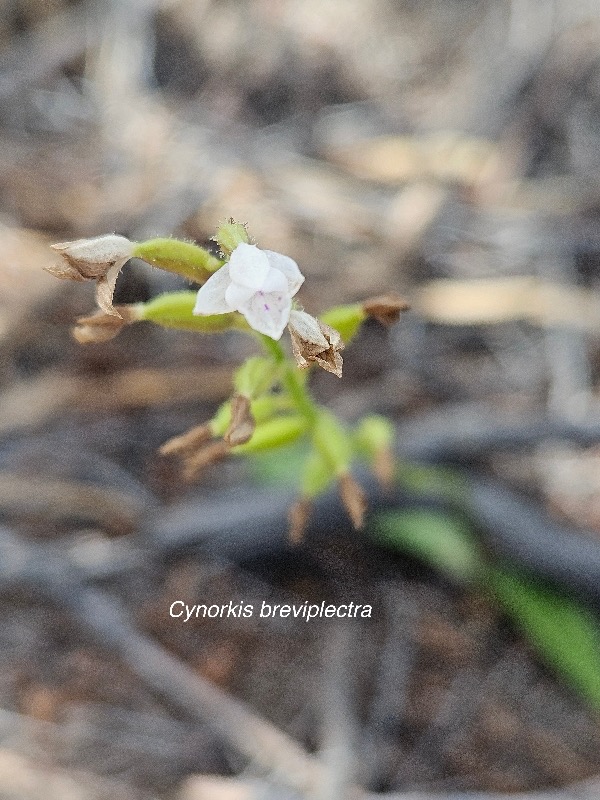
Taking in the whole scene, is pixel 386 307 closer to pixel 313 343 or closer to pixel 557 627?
pixel 313 343

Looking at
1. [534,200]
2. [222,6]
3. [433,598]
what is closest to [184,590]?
[433,598]

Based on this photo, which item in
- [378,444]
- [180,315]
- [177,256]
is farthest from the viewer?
[378,444]

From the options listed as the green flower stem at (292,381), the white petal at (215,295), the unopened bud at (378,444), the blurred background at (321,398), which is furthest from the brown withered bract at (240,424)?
the blurred background at (321,398)

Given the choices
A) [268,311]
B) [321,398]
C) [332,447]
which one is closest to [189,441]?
Answer: [332,447]

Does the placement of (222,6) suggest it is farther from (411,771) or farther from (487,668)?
(411,771)

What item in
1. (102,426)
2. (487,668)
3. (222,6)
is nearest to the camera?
(487,668)

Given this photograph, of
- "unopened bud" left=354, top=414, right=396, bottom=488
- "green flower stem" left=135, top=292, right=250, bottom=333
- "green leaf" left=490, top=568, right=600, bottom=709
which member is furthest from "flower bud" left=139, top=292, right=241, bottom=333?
"green leaf" left=490, top=568, right=600, bottom=709

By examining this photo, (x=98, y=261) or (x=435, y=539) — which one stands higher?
(x=98, y=261)
